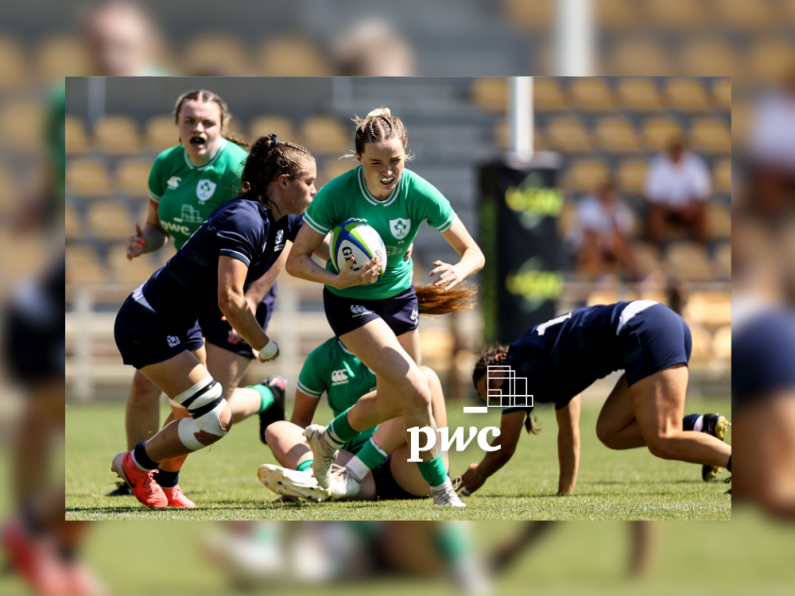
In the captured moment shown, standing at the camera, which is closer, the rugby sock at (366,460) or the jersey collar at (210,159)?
the rugby sock at (366,460)

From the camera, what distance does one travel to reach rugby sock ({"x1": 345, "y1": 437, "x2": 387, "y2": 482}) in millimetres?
3477

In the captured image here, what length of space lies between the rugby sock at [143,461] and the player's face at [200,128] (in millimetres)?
1169

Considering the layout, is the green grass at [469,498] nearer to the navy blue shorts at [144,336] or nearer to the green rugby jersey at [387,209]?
Result: the navy blue shorts at [144,336]

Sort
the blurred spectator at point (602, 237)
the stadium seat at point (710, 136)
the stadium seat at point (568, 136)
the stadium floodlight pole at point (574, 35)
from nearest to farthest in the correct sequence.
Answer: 1. the stadium floodlight pole at point (574, 35)
2. the stadium seat at point (710, 136)
3. the stadium seat at point (568, 136)
4. the blurred spectator at point (602, 237)

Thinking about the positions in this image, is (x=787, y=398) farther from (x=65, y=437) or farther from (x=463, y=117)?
(x=463, y=117)

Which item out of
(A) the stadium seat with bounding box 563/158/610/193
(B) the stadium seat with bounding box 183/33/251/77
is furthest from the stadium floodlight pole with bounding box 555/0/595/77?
(A) the stadium seat with bounding box 563/158/610/193

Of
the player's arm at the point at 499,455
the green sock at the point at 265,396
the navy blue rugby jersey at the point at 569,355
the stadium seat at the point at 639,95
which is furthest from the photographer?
the green sock at the point at 265,396

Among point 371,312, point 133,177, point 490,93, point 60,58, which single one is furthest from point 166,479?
point 490,93

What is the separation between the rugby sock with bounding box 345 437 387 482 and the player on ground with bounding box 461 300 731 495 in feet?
1.11

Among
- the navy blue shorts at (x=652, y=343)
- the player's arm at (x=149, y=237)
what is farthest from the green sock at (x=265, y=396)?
the navy blue shorts at (x=652, y=343)

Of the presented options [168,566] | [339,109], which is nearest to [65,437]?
[168,566]

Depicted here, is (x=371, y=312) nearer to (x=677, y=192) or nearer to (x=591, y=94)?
(x=591, y=94)

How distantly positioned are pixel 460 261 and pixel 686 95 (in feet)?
3.13

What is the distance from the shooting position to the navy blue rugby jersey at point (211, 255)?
314 centimetres
